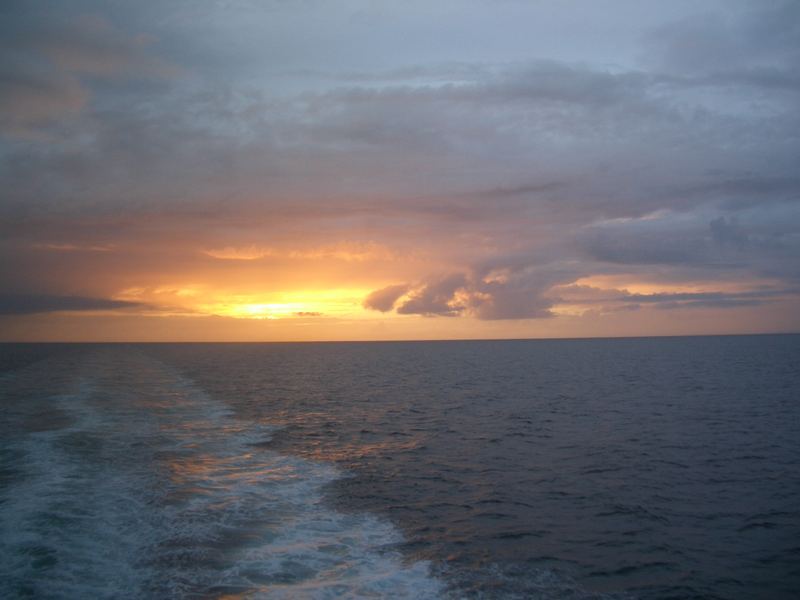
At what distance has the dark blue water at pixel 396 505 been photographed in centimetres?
1273

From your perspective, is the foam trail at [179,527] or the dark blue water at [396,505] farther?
the dark blue water at [396,505]

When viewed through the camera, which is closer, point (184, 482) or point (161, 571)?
point (161, 571)

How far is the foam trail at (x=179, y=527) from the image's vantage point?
39.4ft

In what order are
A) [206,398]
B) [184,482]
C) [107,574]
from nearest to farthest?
1. [107,574]
2. [184,482]
3. [206,398]

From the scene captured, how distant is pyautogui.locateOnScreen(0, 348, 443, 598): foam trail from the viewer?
39.4 ft

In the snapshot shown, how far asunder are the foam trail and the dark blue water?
7 cm

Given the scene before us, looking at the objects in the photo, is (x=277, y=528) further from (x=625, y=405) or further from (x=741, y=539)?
(x=625, y=405)

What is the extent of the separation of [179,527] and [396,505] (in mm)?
6825

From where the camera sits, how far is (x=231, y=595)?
11391mm

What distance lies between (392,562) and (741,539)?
10167 millimetres

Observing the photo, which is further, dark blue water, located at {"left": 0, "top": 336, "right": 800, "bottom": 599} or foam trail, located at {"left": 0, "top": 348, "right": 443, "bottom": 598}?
dark blue water, located at {"left": 0, "top": 336, "right": 800, "bottom": 599}

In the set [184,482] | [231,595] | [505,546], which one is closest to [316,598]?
[231,595]

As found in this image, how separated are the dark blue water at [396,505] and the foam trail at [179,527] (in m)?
0.07

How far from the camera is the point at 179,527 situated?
1550cm
